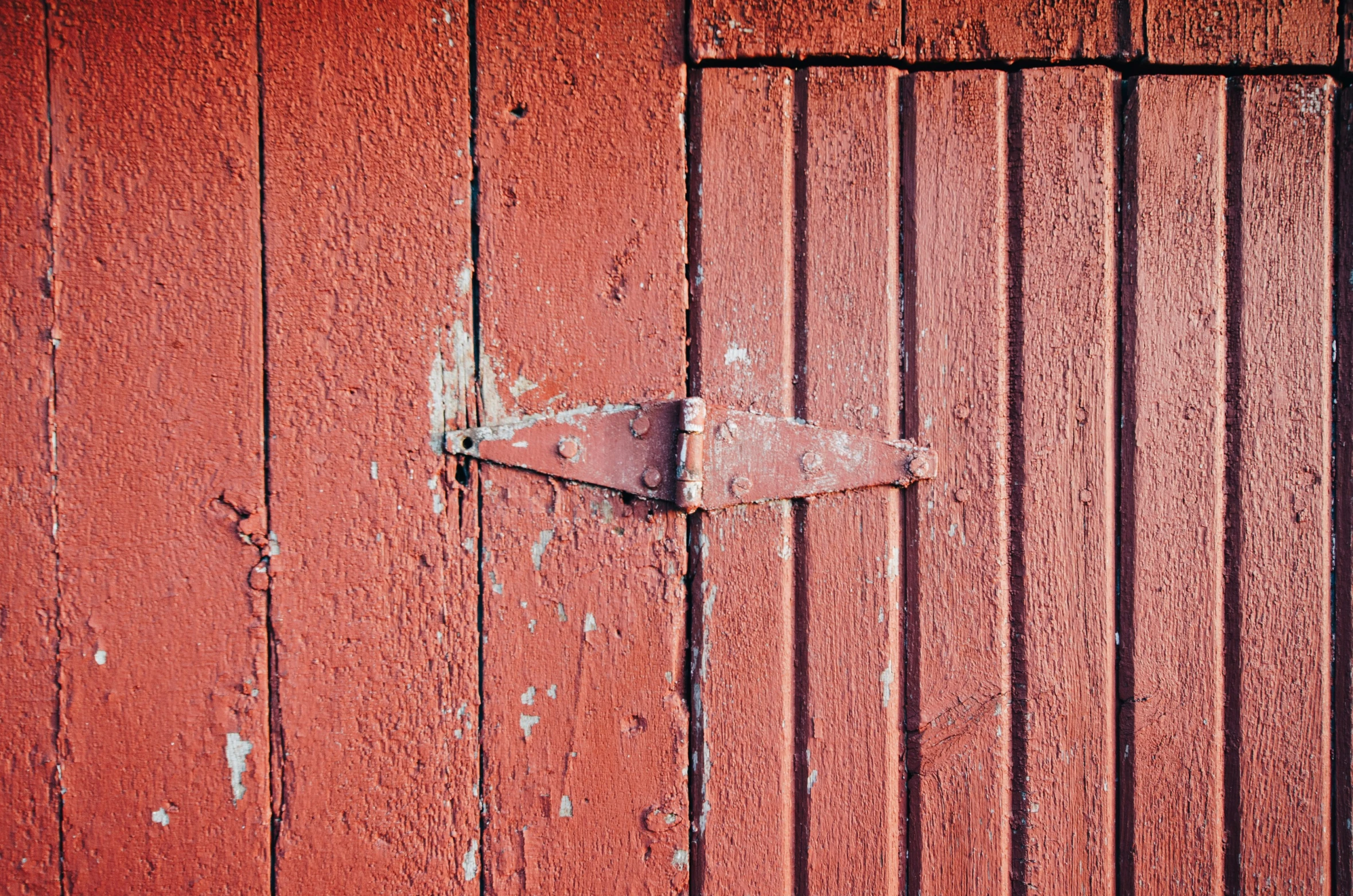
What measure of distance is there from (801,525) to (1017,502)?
24cm

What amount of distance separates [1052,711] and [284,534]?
819mm

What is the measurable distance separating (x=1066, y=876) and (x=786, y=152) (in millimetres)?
830

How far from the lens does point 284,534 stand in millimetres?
625

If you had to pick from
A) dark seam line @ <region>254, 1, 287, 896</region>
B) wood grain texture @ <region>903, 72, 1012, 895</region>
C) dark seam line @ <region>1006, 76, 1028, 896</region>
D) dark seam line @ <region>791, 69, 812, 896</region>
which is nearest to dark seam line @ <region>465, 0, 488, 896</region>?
dark seam line @ <region>254, 1, 287, 896</region>

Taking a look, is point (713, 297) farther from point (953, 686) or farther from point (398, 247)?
point (953, 686)

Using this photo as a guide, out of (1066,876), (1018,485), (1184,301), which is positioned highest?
(1184,301)

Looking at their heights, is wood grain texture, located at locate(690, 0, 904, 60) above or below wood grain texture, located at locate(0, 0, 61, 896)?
above

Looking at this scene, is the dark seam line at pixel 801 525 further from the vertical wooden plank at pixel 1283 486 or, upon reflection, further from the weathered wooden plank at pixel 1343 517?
the weathered wooden plank at pixel 1343 517

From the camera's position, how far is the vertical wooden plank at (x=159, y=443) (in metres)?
0.61

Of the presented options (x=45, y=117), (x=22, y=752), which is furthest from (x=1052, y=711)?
(x=45, y=117)

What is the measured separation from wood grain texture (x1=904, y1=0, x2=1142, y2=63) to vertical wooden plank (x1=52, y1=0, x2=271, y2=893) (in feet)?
2.31

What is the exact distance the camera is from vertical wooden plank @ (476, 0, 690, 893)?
0.64 metres

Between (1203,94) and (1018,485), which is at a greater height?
(1203,94)

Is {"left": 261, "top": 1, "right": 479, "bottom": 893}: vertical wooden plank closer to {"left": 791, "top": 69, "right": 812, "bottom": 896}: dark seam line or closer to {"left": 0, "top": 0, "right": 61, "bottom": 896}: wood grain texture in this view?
{"left": 0, "top": 0, "right": 61, "bottom": 896}: wood grain texture
